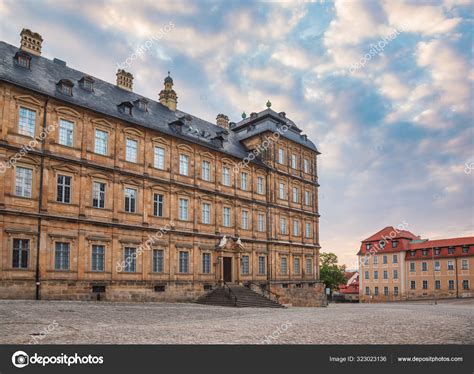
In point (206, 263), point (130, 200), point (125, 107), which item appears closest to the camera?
point (130, 200)

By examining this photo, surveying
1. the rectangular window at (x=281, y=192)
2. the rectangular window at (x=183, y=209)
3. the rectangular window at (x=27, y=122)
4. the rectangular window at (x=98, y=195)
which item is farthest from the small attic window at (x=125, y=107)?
the rectangular window at (x=281, y=192)

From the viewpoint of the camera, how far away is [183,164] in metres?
35.3

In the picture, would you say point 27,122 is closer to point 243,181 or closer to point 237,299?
point 237,299

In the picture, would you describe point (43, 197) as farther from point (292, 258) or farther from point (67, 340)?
point (292, 258)

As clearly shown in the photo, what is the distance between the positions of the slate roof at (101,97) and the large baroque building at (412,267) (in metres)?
38.7

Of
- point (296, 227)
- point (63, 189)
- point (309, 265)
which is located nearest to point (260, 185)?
point (296, 227)

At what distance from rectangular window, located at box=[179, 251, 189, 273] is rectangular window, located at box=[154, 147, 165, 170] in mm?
6672

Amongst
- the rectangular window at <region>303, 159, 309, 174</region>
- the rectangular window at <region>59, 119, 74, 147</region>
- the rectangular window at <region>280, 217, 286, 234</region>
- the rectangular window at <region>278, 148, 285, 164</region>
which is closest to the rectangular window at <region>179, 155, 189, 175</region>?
the rectangular window at <region>59, 119, 74, 147</region>

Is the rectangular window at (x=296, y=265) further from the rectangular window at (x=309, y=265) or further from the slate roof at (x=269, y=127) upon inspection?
the slate roof at (x=269, y=127)

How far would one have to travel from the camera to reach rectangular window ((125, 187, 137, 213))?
102 ft

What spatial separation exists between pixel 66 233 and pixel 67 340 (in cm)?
1609

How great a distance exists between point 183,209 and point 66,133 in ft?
34.5

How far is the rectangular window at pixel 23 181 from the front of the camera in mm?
25750

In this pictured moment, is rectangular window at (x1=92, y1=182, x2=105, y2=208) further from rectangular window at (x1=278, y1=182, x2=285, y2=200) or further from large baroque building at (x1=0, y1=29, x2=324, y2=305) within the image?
rectangular window at (x1=278, y1=182, x2=285, y2=200)
